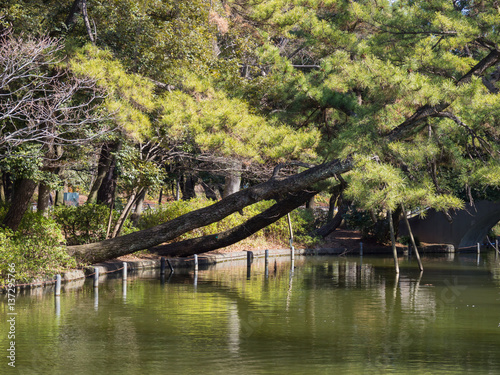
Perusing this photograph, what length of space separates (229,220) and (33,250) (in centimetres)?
1063

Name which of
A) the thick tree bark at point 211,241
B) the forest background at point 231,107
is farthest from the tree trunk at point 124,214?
the thick tree bark at point 211,241

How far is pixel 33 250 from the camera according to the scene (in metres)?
15.6

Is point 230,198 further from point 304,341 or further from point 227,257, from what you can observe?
point 304,341

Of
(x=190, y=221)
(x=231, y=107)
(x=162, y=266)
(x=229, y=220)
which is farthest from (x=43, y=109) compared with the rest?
(x=229, y=220)

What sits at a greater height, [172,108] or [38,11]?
[38,11]

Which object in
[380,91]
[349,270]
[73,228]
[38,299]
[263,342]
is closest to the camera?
[263,342]

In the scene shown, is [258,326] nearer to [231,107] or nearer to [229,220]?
[231,107]

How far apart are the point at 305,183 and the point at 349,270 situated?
6.01 m

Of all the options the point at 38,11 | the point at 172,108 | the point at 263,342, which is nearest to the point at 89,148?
the point at 172,108

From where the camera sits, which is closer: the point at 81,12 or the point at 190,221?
the point at 81,12

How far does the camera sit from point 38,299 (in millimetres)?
13969

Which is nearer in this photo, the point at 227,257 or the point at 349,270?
the point at 349,270

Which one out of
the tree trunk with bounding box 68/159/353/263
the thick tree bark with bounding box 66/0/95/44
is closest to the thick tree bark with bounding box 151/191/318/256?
the tree trunk with bounding box 68/159/353/263

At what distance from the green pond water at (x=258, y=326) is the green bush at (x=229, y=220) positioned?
4.89 m
